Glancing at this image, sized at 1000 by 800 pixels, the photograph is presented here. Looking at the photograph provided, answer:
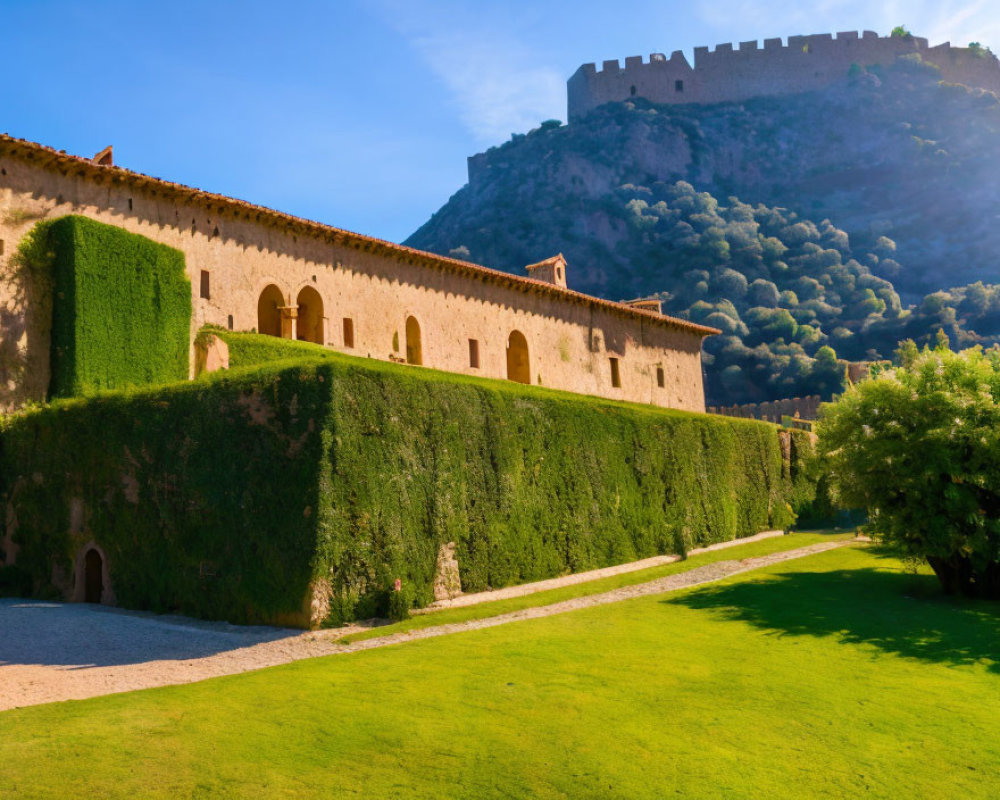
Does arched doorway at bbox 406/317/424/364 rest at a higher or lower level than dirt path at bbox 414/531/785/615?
higher

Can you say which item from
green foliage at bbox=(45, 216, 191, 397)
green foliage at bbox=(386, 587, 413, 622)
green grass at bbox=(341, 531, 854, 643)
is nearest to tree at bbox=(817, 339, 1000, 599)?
green grass at bbox=(341, 531, 854, 643)

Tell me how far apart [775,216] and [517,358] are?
89.6 m

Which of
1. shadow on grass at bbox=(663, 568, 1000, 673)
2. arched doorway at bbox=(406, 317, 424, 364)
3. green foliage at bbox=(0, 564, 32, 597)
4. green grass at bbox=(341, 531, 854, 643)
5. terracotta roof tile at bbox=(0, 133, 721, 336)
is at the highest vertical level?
terracotta roof tile at bbox=(0, 133, 721, 336)

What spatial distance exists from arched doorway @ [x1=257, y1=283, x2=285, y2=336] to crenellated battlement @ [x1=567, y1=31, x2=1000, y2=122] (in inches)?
4225

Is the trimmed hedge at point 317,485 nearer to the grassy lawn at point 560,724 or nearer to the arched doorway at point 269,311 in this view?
the grassy lawn at point 560,724

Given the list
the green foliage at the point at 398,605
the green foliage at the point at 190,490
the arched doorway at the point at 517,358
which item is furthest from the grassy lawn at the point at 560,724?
the arched doorway at the point at 517,358

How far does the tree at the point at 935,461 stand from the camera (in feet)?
51.5

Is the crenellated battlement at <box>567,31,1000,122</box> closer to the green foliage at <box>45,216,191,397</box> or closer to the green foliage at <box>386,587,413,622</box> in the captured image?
the green foliage at <box>45,216,191,397</box>

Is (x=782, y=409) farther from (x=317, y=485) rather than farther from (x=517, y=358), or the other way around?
(x=317, y=485)

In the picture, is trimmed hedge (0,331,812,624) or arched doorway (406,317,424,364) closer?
trimmed hedge (0,331,812,624)

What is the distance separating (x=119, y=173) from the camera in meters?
21.5

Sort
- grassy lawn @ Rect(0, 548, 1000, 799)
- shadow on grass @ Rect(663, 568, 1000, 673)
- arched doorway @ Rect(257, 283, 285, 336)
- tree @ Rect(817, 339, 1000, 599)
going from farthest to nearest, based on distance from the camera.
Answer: arched doorway @ Rect(257, 283, 285, 336)
tree @ Rect(817, 339, 1000, 599)
shadow on grass @ Rect(663, 568, 1000, 673)
grassy lawn @ Rect(0, 548, 1000, 799)

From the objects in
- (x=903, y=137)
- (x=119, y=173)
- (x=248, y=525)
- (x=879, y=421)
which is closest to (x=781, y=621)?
(x=879, y=421)

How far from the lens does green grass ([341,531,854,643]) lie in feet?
47.5
